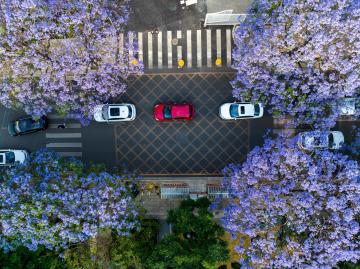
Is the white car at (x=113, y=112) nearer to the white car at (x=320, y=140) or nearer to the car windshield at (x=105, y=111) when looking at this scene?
the car windshield at (x=105, y=111)

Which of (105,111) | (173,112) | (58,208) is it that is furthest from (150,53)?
(58,208)

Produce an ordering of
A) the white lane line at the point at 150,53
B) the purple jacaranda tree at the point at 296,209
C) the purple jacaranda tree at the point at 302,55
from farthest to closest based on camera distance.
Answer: the white lane line at the point at 150,53 < the purple jacaranda tree at the point at 302,55 < the purple jacaranda tree at the point at 296,209

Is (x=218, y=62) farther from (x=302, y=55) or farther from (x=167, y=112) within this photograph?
(x=302, y=55)

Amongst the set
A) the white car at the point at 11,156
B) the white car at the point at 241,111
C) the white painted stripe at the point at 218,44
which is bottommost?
the white car at the point at 11,156

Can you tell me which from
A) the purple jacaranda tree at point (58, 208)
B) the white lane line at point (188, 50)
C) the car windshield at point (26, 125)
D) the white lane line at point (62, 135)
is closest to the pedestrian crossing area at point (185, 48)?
the white lane line at point (188, 50)

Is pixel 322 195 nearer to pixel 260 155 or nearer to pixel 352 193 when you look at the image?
pixel 352 193
